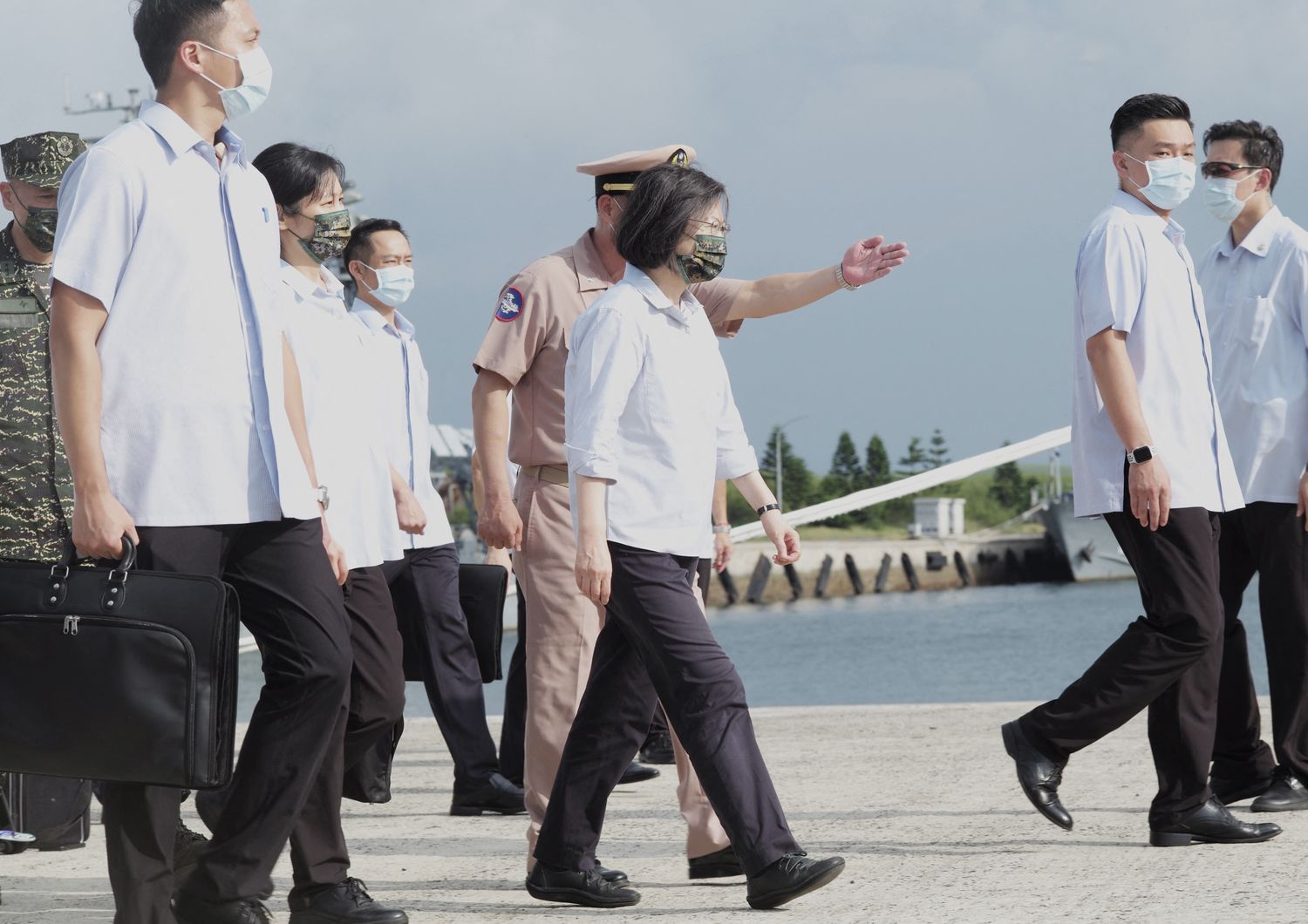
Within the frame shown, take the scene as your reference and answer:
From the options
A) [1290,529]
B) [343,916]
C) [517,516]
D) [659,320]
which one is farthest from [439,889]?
[1290,529]

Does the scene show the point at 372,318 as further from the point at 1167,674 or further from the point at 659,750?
the point at 1167,674

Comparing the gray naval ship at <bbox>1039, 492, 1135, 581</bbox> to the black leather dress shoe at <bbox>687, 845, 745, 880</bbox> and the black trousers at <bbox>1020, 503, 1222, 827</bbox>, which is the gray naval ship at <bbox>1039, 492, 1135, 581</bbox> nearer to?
the black trousers at <bbox>1020, 503, 1222, 827</bbox>

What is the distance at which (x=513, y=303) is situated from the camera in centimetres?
499

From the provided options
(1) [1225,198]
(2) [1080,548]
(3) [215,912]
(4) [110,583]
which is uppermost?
(1) [1225,198]

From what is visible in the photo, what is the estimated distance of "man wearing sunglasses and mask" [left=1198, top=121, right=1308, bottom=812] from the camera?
5.27 metres

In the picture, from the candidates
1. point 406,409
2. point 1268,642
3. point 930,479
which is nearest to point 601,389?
point 406,409

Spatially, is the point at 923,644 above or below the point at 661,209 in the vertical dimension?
below

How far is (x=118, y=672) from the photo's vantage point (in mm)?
3273

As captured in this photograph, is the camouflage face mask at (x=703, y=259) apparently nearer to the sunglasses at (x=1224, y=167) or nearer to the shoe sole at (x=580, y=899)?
the shoe sole at (x=580, y=899)

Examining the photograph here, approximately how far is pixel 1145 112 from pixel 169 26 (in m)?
2.79

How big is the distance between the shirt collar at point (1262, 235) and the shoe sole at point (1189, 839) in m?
1.77

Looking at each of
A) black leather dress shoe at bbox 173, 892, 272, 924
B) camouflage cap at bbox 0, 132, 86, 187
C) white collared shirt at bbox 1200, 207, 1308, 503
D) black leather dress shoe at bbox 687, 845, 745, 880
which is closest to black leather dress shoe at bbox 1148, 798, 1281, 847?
white collared shirt at bbox 1200, 207, 1308, 503

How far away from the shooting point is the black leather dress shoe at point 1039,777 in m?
4.81

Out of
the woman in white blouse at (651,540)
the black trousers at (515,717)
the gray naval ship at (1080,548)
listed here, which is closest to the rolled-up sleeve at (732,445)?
the woman in white blouse at (651,540)
